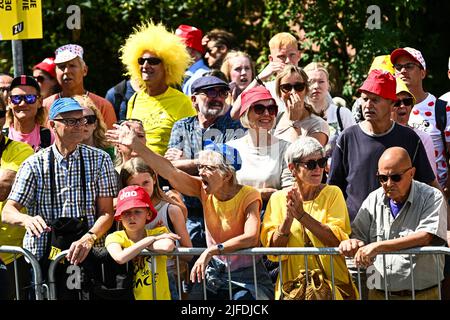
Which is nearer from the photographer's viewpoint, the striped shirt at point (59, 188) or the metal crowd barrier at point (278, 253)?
the metal crowd barrier at point (278, 253)

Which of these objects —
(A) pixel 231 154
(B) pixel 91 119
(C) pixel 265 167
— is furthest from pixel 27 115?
(C) pixel 265 167

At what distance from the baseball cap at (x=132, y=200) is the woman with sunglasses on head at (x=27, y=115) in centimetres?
147

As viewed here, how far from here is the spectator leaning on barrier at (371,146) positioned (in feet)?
24.2

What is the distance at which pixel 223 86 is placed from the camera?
819 centimetres

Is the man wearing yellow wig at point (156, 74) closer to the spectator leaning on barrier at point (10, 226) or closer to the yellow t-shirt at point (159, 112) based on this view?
the yellow t-shirt at point (159, 112)

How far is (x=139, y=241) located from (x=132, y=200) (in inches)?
10.9

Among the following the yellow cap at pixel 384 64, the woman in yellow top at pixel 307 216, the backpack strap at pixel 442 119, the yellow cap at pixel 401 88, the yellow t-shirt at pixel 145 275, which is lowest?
the yellow t-shirt at pixel 145 275

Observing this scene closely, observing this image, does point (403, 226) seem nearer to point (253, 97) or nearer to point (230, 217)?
point (230, 217)

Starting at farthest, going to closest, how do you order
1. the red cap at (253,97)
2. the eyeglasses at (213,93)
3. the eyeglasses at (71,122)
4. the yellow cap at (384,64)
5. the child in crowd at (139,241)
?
the yellow cap at (384,64)
the eyeglasses at (213,93)
the red cap at (253,97)
the eyeglasses at (71,122)
the child in crowd at (139,241)

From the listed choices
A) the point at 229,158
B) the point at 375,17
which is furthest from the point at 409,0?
the point at 229,158

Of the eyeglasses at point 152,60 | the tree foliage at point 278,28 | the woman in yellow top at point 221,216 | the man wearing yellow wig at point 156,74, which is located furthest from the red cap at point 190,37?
the woman in yellow top at point 221,216

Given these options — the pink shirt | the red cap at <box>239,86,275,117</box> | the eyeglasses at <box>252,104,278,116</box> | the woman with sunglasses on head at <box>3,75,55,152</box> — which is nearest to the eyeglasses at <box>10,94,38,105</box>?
the woman with sunglasses on head at <box>3,75,55,152</box>
